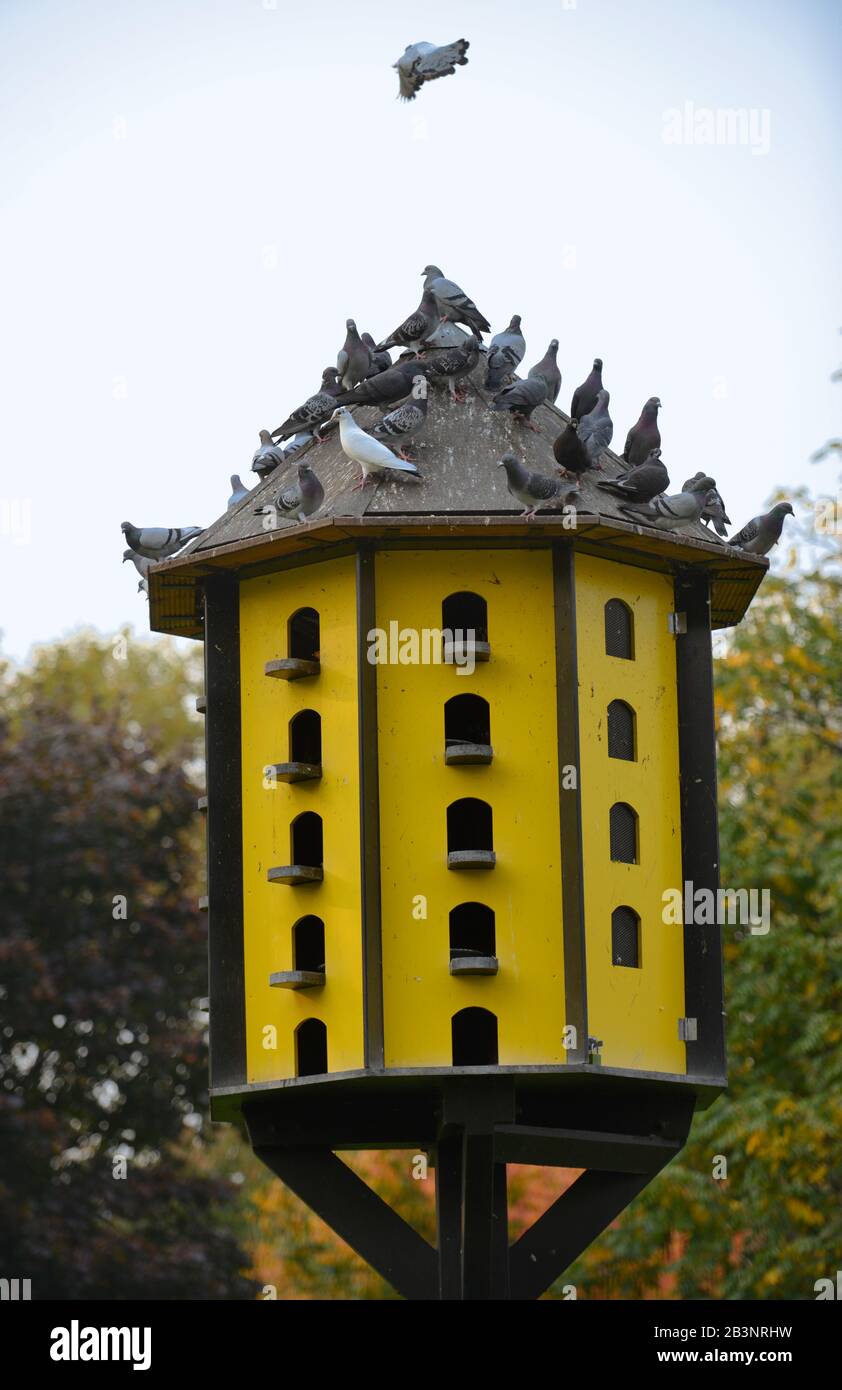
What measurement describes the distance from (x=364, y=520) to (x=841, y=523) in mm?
12476

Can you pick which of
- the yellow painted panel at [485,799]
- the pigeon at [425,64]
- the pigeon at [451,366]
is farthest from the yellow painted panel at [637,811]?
the pigeon at [425,64]

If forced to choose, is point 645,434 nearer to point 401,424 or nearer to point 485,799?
point 401,424

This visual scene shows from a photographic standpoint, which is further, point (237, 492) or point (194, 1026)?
point (194, 1026)

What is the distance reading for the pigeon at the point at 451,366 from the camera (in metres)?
11.9

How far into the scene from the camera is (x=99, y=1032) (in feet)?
77.4

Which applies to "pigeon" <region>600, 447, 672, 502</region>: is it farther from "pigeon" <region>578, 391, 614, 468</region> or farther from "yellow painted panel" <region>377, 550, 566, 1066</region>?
"yellow painted panel" <region>377, 550, 566, 1066</region>

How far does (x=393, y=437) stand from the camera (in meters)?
11.5

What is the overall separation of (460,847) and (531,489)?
188 cm

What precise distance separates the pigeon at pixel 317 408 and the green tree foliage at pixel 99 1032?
11555 mm

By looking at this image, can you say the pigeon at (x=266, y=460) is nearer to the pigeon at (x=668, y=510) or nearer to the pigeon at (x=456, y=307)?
the pigeon at (x=456, y=307)

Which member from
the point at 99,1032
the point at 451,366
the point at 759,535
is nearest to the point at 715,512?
the point at 759,535

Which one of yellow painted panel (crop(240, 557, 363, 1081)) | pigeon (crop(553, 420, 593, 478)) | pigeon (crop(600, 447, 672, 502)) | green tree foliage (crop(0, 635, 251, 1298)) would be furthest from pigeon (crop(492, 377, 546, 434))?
green tree foliage (crop(0, 635, 251, 1298))

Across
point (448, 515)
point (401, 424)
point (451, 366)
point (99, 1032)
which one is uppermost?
point (451, 366)
